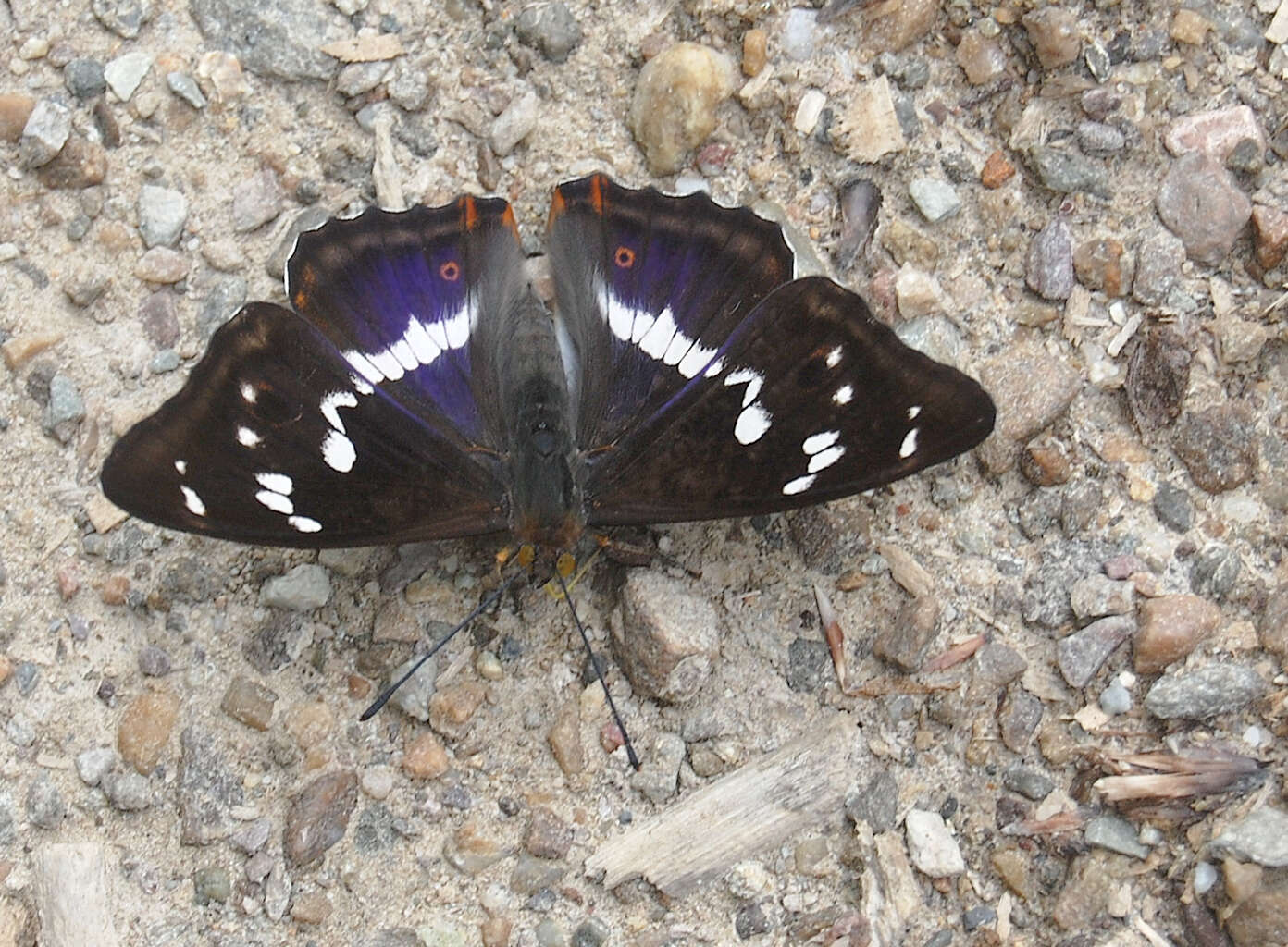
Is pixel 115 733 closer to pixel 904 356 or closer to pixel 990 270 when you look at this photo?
pixel 904 356

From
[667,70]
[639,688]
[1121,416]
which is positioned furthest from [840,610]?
[667,70]

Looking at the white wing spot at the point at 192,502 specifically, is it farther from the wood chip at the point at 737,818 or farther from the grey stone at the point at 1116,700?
the grey stone at the point at 1116,700

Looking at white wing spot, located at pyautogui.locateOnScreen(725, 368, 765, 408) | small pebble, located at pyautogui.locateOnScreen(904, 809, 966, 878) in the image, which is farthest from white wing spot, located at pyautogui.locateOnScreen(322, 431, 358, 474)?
small pebble, located at pyautogui.locateOnScreen(904, 809, 966, 878)

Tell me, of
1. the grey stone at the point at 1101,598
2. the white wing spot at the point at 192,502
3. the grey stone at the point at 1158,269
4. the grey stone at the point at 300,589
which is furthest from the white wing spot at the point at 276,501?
the grey stone at the point at 1158,269

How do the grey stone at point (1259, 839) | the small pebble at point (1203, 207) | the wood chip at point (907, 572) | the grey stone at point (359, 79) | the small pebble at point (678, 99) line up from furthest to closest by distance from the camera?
the grey stone at point (359, 79) < the small pebble at point (678, 99) < the small pebble at point (1203, 207) < the wood chip at point (907, 572) < the grey stone at point (1259, 839)

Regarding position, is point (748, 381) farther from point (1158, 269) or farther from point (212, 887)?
point (212, 887)

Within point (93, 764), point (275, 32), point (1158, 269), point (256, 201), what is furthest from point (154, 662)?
point (1158, 269)

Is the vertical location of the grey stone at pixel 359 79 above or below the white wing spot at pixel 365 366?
above
